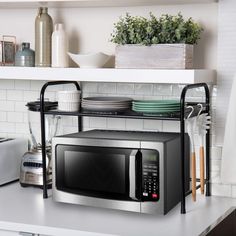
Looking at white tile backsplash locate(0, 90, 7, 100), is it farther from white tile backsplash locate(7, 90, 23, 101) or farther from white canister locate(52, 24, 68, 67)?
white canister locate(52, 24, 68, 67)

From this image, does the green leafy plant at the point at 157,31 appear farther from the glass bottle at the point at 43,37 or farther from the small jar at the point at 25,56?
the small jar at the point at 25,56

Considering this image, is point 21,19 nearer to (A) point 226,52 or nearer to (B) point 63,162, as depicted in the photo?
(B) point 63,162

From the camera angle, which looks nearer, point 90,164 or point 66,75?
point 90,164

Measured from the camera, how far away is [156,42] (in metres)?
2.69

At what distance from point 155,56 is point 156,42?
0.21ft

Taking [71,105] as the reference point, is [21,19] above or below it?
above

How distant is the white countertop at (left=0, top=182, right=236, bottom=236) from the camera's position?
7.85 feet

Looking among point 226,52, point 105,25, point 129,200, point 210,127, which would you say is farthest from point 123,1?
point 129,200

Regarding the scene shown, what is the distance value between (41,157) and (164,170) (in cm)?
77

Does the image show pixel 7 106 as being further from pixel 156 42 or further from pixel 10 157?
pixel 156 42

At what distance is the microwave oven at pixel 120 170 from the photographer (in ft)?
8.41

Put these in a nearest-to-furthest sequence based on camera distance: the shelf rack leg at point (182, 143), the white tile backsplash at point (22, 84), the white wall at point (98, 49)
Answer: the shelf rack leg at point (182, 143)
the white wall at point (98, 49)
the white tile backsplash at point (22, 84)

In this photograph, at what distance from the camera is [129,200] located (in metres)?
2.62

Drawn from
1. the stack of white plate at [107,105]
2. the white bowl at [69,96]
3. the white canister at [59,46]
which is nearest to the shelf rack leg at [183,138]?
the stack of white plate at [107,105]
